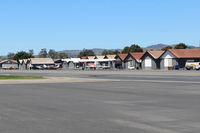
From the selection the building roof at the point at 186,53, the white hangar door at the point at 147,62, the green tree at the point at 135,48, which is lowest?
the white hangar door at the point at 147,62

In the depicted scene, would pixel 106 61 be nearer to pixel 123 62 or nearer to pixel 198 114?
pixel 123 62

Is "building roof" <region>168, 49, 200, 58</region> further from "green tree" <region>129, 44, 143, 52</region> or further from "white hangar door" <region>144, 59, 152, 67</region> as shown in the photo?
"green tree" <region>129, 44, 143, 52</region>

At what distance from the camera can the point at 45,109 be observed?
16016mm

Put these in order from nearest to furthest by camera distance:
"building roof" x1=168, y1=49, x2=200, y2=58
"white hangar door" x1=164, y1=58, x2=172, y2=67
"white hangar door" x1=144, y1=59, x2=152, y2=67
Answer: "building roof" x1=168, y1=49, x2=200, y2=58 → "white hangar door" x1=164, y1=58, x2=172, y2=67 → "white hangar door" x1=144, y1=59, x2=152, y2=67

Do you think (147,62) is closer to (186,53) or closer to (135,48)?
(186,53)

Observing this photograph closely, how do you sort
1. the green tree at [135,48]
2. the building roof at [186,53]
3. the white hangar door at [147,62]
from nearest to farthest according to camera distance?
1. the building roof at [186,53]
2. the white hangar door at [147,62]
3. the green tree at [135,48]

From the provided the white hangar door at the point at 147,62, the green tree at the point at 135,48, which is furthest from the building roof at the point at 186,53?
the green tree at the point at 135,48

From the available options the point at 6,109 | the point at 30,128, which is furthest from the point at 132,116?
the point at 6,109

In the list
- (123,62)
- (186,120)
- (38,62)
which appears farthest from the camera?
(38,62)

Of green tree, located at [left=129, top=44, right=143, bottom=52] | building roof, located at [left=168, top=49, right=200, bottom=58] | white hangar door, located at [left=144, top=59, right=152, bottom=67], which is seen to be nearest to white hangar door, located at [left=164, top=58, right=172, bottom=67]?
building roof, located at [left=168, top=49, right=200, bottom=58]

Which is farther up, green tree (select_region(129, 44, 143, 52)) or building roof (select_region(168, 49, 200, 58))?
green tree (select_region(129, 44, 143, 52))

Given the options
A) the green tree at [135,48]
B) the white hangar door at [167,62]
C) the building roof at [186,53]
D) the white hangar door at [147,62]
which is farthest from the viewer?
the green tree at [135,48]

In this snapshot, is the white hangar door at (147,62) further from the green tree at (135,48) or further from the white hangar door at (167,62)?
the green tree at (135,48)

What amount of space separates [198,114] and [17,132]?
6122mm
